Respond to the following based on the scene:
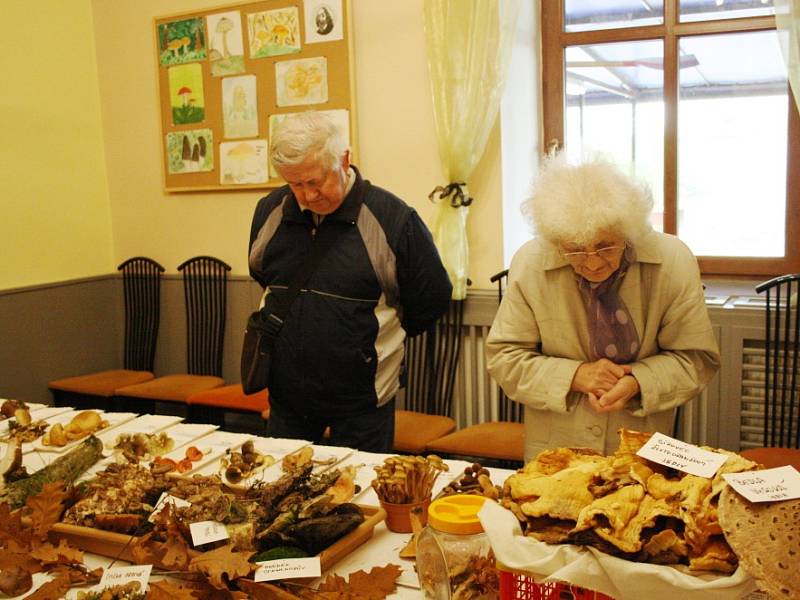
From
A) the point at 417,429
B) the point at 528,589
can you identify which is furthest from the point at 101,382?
the point at 528,589

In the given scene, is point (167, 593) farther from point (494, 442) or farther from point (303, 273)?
point (494, 442)

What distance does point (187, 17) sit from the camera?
415 cm

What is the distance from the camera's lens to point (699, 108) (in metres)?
3.45

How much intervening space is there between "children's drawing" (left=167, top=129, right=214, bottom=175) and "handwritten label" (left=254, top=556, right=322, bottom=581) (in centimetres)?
314

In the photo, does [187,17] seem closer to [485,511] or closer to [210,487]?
[210,487]

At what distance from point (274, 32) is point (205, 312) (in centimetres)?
147

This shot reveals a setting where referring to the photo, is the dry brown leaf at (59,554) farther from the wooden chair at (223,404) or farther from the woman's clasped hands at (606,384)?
the wooden chair at (223,404)

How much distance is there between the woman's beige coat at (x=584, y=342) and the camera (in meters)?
1.94

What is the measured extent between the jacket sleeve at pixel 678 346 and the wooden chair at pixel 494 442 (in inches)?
37.4

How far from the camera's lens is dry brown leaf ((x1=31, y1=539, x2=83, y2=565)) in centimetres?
147

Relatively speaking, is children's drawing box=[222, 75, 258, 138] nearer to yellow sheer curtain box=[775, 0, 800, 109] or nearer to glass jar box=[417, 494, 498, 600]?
yellow sheer curtain box=[775, 0, 800, 109]

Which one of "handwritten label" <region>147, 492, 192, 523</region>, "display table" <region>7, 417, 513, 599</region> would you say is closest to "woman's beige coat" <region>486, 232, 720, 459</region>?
"display table" <region>7, 417, 513, 599</region>

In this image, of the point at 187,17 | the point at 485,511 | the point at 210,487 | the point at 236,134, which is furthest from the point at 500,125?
the point at 485,511

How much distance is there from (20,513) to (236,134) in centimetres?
278
